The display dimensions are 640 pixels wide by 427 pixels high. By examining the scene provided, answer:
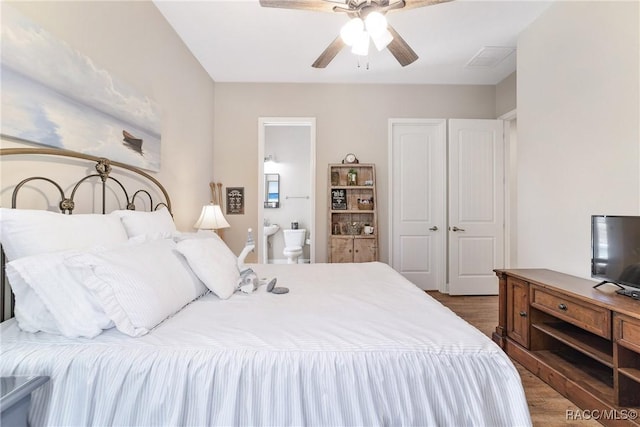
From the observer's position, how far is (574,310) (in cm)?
176

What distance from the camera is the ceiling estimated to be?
8.13ft

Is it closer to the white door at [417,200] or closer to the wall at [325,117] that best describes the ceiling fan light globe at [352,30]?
the wall at [325,117]

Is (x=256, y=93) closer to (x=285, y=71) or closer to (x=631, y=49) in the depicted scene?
(x=285, y=71)

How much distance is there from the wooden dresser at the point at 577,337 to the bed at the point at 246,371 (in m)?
1.02

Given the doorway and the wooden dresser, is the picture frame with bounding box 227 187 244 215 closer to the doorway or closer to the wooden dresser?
the doorway

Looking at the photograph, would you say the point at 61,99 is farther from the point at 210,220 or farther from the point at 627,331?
the point at 627,331

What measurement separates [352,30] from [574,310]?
2205 millimetres

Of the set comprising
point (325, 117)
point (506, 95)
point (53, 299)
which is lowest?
point (53, 299)

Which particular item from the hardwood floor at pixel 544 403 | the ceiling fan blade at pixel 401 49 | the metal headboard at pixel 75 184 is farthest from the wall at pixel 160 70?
the hardwood floor at pixel 544 403

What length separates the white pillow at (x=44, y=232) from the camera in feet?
3.60

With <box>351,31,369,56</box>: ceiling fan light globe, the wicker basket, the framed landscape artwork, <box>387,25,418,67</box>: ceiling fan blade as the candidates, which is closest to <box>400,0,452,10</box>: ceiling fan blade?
<box>387,25,418,67</box>: ceiling fan blade

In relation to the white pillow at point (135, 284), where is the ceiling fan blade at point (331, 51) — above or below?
above

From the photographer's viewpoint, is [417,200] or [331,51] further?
[417,200]

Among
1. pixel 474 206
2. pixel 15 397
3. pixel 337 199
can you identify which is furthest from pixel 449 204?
pixel 15 397
